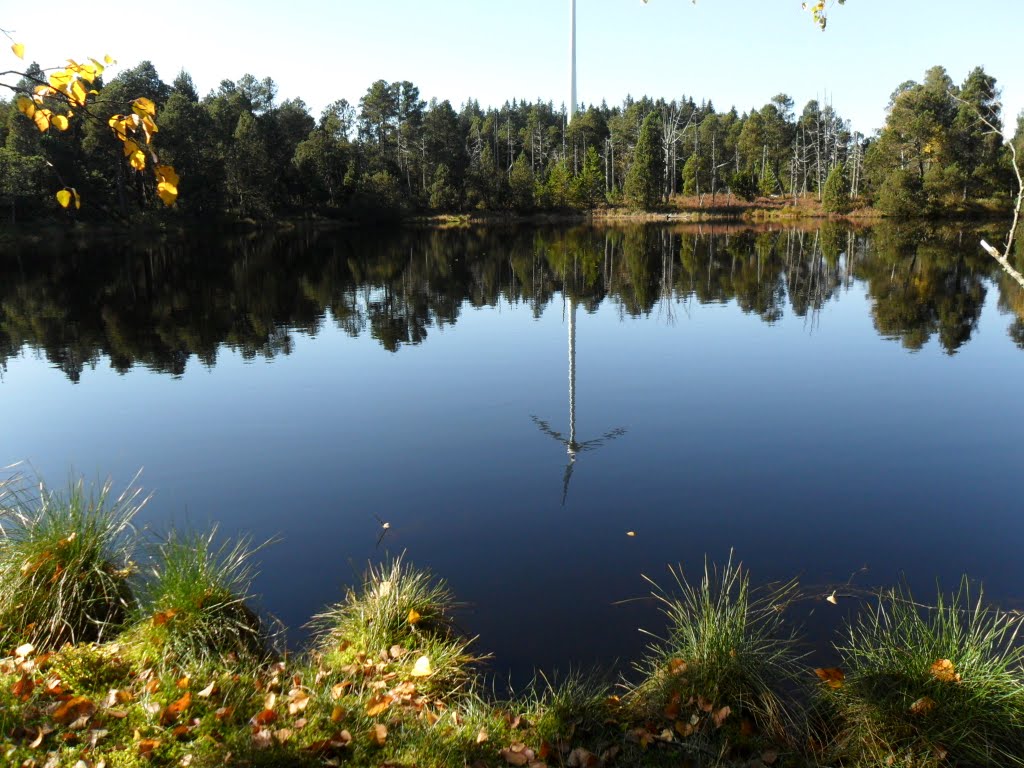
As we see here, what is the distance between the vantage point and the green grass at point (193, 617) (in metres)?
4.75

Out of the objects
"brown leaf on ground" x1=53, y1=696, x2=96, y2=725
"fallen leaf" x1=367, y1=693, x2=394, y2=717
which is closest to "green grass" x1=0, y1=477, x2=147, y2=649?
"brown leaf on ground" x1=53, y1=696, x2=96, y2=725

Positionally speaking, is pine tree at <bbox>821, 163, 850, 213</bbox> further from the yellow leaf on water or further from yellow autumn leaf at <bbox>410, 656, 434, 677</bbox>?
yellow autumn leaf at <bbox>410, 656, 434, 677</bbox>

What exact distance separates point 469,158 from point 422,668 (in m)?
83.5

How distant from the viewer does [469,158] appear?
8412 cm

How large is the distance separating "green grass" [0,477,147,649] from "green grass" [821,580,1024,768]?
439cm

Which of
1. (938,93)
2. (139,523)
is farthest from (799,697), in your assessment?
(938,93)

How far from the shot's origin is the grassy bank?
150 inches

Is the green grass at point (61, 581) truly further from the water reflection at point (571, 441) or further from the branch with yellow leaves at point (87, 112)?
the water reflection at point (571, 441)

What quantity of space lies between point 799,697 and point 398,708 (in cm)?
245

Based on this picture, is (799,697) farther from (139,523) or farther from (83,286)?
(83,286)

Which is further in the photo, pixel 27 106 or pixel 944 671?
pixel 944 671

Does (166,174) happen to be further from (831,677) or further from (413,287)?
(413,287)

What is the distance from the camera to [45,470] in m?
9.47

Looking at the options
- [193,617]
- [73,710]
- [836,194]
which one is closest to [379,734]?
[73,710]
